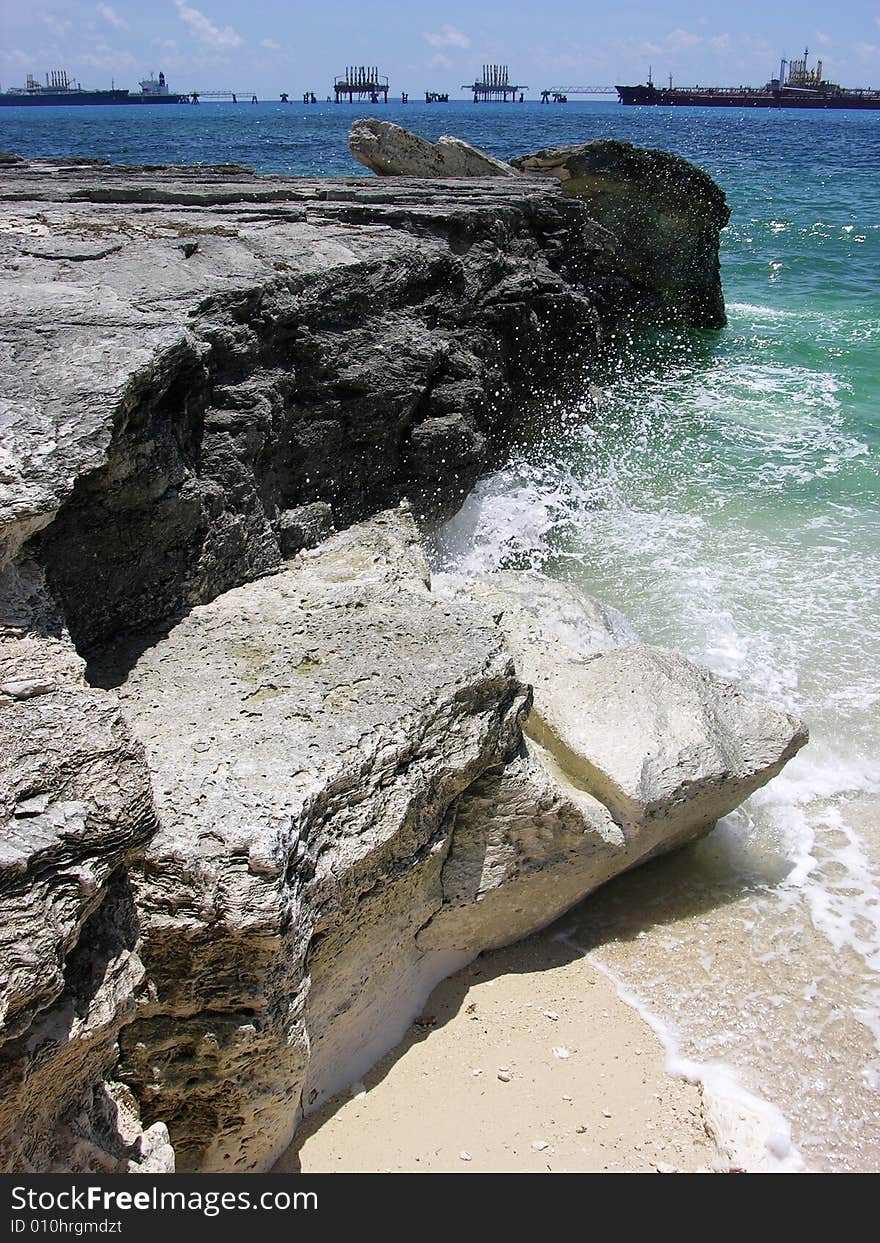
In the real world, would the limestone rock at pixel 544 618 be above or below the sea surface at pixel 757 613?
above

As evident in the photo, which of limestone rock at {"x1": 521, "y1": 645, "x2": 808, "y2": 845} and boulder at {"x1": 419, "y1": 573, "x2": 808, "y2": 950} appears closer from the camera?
boulder at {"x1": 419, "y1": 573, "x2": 808, "y2": 950}

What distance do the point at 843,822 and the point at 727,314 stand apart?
10.6m

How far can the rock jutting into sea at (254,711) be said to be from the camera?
6.87 feet

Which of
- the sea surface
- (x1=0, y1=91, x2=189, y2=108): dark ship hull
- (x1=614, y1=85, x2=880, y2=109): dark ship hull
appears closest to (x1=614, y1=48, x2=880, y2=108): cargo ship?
(x1=614, y1=85, x2=880, y2=109): dark ship hull

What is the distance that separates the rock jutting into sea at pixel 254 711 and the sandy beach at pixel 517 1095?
0.12 metres

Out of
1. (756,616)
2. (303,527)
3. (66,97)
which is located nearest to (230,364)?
(303,527)

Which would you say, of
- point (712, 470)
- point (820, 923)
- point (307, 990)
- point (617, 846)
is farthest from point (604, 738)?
point (712, 470)

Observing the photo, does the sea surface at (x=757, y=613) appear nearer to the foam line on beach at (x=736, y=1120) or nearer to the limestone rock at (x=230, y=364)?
the foam line on beach at (x=736, y=1120)

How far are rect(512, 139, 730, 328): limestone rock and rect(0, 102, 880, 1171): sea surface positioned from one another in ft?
1.78

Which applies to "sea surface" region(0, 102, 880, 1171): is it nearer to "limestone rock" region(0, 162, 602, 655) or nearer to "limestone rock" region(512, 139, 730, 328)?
"limestone rock" region(512, 139, 730, 328)


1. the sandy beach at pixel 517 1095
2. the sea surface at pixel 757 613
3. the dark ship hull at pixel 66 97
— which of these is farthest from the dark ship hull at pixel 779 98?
the sandy beach at pixel 517 1095

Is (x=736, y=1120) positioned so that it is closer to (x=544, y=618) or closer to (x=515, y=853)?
(x=515, y=853)

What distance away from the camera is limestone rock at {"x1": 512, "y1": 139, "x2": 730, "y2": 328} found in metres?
11.0
